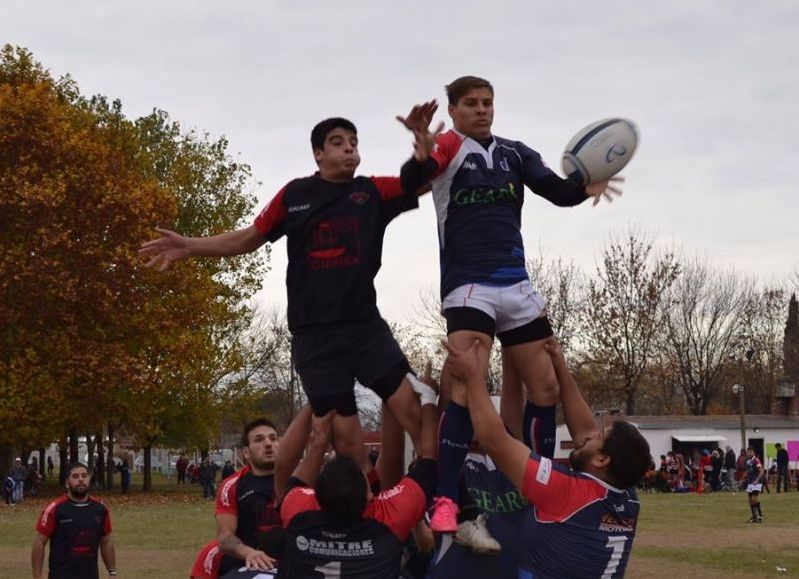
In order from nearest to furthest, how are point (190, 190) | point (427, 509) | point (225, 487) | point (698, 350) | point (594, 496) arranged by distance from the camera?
point (594, 496)
point (427, 509)
point (225, 487)
point (190, 190)
point (698, 350)

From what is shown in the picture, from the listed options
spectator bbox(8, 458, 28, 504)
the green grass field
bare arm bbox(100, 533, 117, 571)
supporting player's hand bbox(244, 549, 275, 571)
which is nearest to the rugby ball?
supporting player's hand bbox(244, 549, 275, 571)

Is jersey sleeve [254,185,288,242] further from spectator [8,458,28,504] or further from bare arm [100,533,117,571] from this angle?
spectator [8,458,28,504]

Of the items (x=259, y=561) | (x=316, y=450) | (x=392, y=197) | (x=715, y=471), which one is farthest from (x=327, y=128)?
(x=715, y=471)

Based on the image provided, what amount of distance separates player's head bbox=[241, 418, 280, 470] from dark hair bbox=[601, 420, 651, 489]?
12.2 ft

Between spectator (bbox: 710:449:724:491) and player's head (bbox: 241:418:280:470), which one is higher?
player's head (bbox: 241:418:280:470)

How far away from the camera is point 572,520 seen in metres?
6.37

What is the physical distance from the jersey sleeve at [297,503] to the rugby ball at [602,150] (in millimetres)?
2293

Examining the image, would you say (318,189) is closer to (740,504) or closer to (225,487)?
(225,487)

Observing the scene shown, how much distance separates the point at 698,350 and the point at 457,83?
7693 centimetres

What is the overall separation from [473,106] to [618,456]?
6.84ft

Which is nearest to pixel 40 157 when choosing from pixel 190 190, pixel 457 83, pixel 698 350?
pixel 190 190

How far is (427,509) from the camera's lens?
6.98m

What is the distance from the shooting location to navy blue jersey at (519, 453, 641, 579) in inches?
249

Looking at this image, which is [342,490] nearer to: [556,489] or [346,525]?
[346,525]
